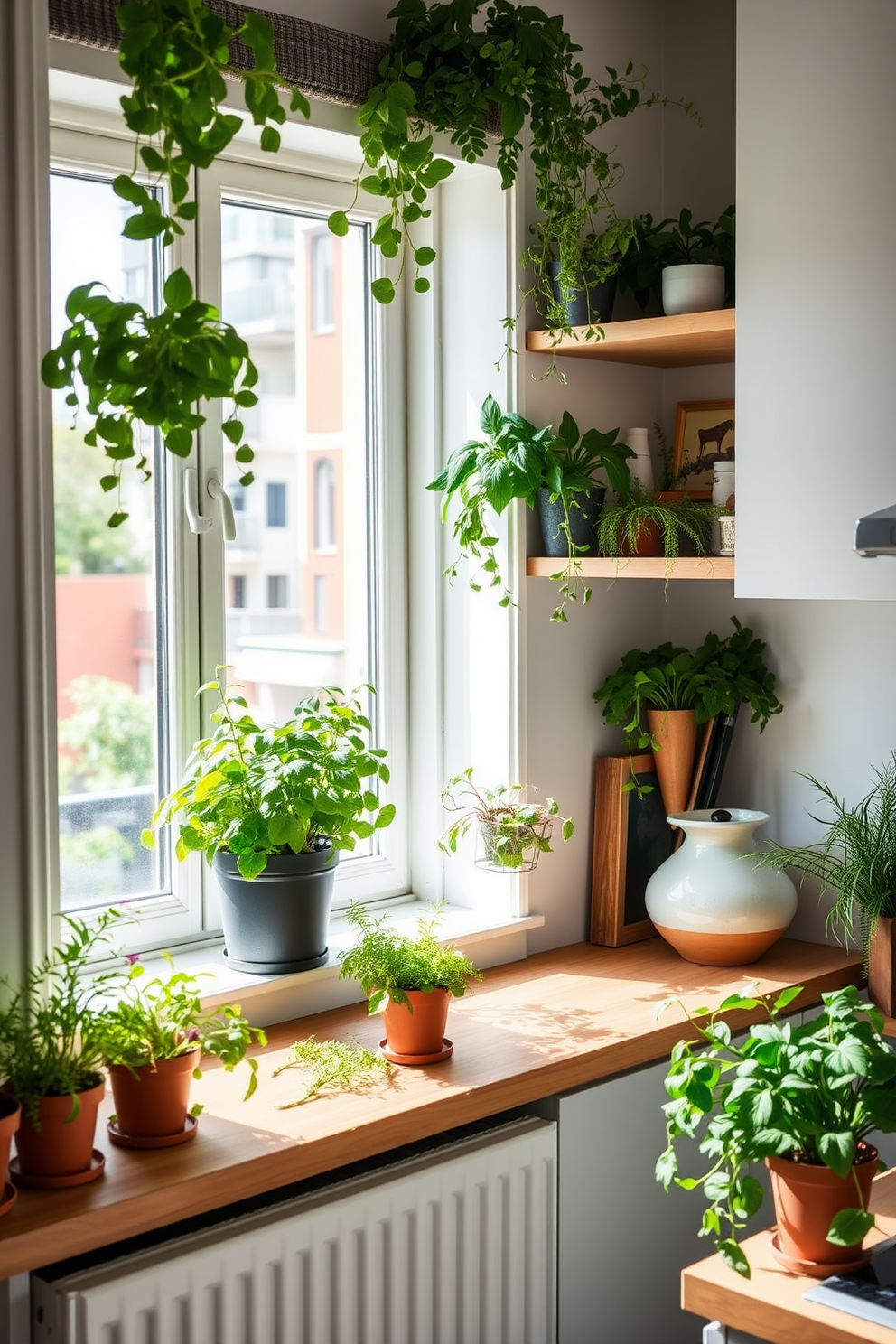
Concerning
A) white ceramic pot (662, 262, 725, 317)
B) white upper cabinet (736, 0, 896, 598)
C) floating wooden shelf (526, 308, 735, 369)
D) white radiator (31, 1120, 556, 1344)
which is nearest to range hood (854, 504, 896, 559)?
white upper cabinet (736, 0, 896, 598)

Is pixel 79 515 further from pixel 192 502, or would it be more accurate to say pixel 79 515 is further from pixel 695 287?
pixel 695 287

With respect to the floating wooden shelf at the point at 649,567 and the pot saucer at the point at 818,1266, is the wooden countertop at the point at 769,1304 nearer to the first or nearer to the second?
the pot saucer at the point at 818,1266

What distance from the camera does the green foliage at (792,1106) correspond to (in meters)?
1.54

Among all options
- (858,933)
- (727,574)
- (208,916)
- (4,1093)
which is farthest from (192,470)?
(858,933)

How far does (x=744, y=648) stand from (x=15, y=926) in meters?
1.47

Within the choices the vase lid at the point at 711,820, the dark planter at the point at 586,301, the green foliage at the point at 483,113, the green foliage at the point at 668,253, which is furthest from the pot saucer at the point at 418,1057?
the green foliage at the point at 668,253

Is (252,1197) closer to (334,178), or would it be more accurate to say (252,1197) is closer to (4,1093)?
(4,1093)

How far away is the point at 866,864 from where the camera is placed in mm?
2449

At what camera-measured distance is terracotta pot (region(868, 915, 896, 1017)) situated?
2.41m

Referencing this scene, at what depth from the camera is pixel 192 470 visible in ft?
7.48

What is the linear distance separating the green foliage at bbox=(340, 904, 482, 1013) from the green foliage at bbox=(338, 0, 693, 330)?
97 centimetres

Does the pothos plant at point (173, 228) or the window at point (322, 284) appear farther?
the window at point (322, 284)

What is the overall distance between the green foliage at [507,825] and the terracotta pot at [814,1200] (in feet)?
2.71

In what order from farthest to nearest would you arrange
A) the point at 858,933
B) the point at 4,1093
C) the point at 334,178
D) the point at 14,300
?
the point at 858,933 < the point at 334,178 < the point at 14,300 < the point at 4,1093
